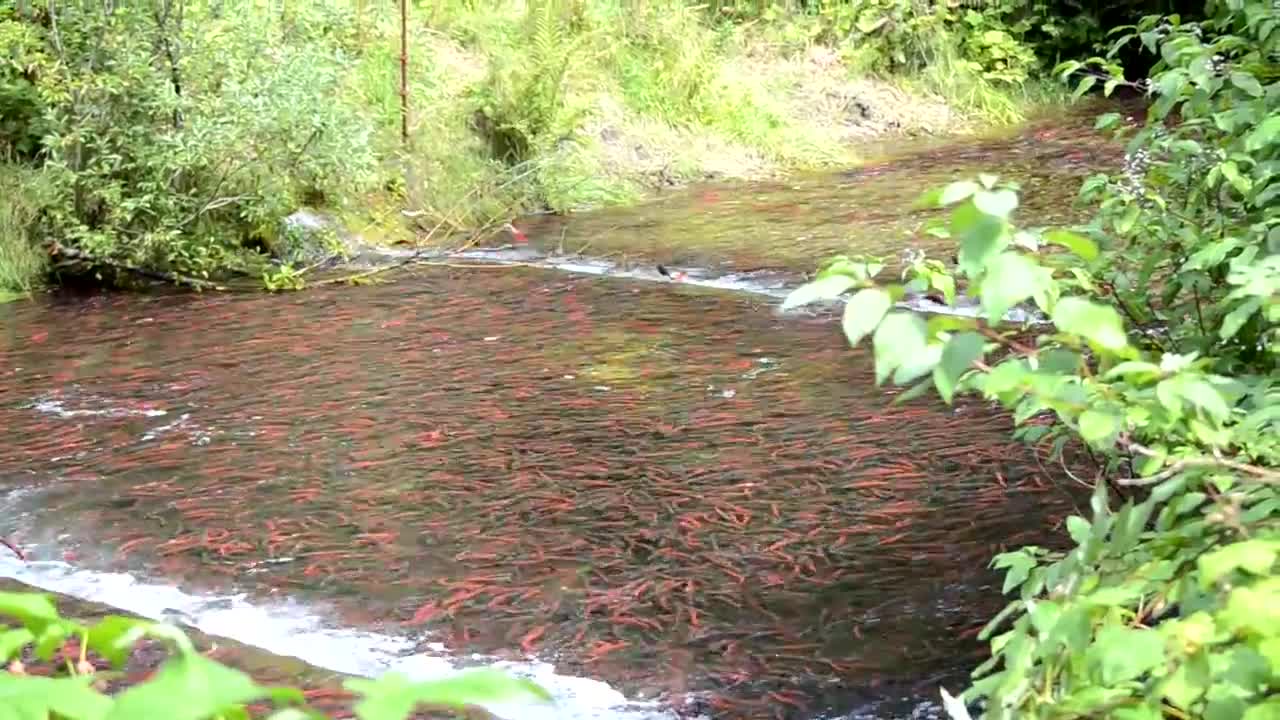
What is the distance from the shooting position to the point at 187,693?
68cm

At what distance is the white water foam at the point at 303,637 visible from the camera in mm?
2641

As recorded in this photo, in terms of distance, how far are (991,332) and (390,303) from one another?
215 inches

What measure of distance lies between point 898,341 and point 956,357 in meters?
0.05

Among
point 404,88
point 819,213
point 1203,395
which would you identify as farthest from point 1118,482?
point 404,88

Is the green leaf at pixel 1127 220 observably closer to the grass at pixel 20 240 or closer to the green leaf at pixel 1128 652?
the green leaf at pixel 1128 652

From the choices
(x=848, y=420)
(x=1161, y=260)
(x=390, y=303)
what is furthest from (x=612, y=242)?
(x=1161, y=260)

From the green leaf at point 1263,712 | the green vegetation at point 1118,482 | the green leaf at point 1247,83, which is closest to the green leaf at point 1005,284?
the green vegetation at point 1118,482

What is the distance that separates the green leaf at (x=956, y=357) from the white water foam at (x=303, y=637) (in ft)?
5.23

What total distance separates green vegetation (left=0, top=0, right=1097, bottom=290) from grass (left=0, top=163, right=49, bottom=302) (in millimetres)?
21

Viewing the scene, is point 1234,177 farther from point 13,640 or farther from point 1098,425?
point 13,640

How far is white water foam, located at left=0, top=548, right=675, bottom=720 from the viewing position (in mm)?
2641

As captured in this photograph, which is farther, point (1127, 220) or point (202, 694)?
point (1127, 220)

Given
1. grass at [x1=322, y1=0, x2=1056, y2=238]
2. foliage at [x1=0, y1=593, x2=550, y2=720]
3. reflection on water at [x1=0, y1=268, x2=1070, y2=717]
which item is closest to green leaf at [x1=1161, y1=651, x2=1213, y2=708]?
foliage at [x1=0, y1=593, x2=550, y2=720]

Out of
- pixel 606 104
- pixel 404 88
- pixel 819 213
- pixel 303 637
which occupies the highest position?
pixel 404 88
